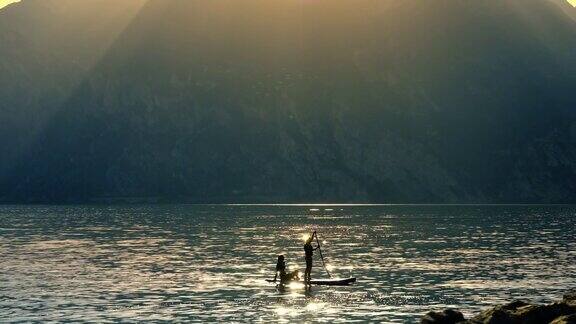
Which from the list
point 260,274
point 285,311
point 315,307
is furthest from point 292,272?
point 285,311

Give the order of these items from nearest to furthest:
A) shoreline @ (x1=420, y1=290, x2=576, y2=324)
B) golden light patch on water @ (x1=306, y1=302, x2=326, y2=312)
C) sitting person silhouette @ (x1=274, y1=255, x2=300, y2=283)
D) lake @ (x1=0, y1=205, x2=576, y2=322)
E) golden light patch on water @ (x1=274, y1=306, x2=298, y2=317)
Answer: shoreline @ (x1=420, y1=290, x2=576, y2=324), golden light patch on water @ (x1=274, y1=306, x2=298, y2=317), lake @ (x1=0, y1=205, x2=576, y2=322), golden light patch on water @ (x1=306, y1=302, x2=326, y2=312), sitting person silhouette @ (x1=274, y1=255, x2=300, y2=283)

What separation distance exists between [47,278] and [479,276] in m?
29.5

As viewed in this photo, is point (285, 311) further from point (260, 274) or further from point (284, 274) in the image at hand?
point (260, 274)

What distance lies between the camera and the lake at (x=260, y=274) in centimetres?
4262

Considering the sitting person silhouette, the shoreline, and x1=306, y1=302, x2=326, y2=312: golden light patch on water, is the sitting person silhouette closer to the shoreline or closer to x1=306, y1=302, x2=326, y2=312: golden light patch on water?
x1=306, y1=302, x2=326, y2=312: golden light patch on water

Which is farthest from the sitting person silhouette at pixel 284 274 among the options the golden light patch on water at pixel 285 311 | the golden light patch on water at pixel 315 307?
the golden light patch on water at pixel 285 311

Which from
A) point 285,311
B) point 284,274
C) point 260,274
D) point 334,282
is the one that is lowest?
point 285,311

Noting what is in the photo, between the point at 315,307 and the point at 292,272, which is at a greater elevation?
the point at 292,272

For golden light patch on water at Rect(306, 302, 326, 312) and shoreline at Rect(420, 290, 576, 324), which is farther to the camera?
golden light patch on water at Rect(306, 302, 326, 312)

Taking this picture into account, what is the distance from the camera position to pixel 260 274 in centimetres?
5931

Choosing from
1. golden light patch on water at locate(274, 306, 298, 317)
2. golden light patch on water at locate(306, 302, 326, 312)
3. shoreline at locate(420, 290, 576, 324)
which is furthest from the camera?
golden light patch on water at locate(306, 302, 326, 312)

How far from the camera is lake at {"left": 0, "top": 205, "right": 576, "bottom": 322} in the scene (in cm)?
4262

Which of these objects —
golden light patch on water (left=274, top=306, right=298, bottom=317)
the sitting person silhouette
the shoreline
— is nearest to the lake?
golden light patch on water (left=274, top=306, right=298, bottom=317)

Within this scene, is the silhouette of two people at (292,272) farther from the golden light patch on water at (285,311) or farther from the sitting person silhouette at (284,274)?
the golden light patch on water at (285,311)
